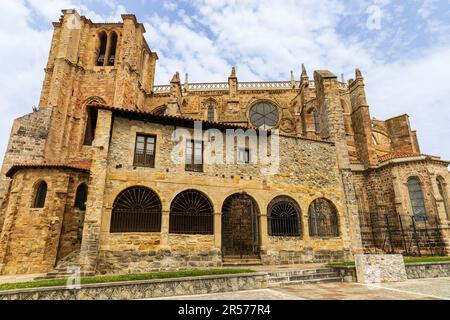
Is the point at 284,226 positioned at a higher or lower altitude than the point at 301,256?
higher

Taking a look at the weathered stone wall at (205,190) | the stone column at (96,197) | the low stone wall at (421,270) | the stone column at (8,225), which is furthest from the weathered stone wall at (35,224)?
the low stone wall at (421,270)

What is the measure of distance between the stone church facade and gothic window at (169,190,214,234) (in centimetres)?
5

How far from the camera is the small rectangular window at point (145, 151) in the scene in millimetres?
12062

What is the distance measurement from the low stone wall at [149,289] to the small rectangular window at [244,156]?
21.7 ft

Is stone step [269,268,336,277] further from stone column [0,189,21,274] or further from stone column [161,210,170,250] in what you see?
stone column [0,189,21,274]

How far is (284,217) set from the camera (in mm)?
13781

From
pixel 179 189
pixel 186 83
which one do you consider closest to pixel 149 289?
pixel 179 189

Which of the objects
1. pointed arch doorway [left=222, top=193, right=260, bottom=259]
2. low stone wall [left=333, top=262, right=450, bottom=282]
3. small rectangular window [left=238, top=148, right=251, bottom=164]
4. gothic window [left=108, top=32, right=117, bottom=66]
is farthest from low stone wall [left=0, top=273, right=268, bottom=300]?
A: gothic window [left=108, top=32, right=117, bottom=66]

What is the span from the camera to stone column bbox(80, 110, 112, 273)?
994 cm

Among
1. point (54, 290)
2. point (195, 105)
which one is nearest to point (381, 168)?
point (195, 105)

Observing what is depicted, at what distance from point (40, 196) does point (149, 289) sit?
390 inches

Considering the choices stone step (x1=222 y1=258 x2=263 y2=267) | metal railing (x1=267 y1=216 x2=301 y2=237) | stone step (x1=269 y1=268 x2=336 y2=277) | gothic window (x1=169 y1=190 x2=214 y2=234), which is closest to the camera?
stone step (x1=269 y1=268 x2=336 y2=277)

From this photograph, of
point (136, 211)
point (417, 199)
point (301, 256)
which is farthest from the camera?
point (417, 199)

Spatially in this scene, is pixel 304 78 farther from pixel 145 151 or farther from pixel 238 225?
pixel 145 151
